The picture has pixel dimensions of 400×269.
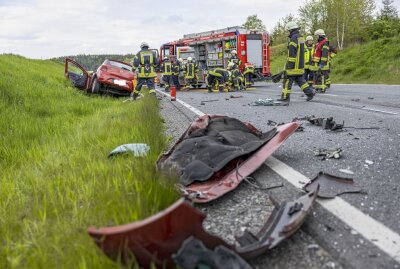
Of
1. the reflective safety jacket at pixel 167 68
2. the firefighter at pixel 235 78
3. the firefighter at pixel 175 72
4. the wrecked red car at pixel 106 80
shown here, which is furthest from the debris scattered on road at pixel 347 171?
the firefighter at pixel 175 72

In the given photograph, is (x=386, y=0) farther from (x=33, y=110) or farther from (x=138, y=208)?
(x=138, y=208)

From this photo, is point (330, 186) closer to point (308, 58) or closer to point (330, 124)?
point (330, 124)

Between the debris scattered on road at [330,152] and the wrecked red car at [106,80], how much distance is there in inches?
368

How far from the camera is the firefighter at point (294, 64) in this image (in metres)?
9.97

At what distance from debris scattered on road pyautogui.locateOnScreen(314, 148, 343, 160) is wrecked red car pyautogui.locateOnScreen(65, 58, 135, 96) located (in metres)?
9.36

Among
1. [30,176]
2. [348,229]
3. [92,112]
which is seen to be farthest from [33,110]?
[348,229]

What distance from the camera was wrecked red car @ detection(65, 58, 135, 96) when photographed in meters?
12.1

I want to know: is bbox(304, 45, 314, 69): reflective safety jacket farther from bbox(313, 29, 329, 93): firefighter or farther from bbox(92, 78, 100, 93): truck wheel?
bbox(92, 78, 100, 93): truck wheel

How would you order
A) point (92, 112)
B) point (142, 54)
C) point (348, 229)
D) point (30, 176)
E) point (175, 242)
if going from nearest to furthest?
point (175, 242), point (348, 229), point (30, 176), point (92, 112), point (142, 54)

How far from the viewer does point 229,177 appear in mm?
2744

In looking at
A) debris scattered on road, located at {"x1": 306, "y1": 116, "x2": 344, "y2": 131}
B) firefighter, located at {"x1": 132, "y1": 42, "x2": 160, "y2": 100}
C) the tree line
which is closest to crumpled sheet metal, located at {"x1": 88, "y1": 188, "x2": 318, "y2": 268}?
debris scattered on road, located at {"x1": 306, "y1": 116, "x2": 344, "y2": 131}

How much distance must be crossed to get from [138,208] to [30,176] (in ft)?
6.13

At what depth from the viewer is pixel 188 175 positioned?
277 centimetres

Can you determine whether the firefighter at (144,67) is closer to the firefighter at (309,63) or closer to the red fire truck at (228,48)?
the firefighter at (309,63)
